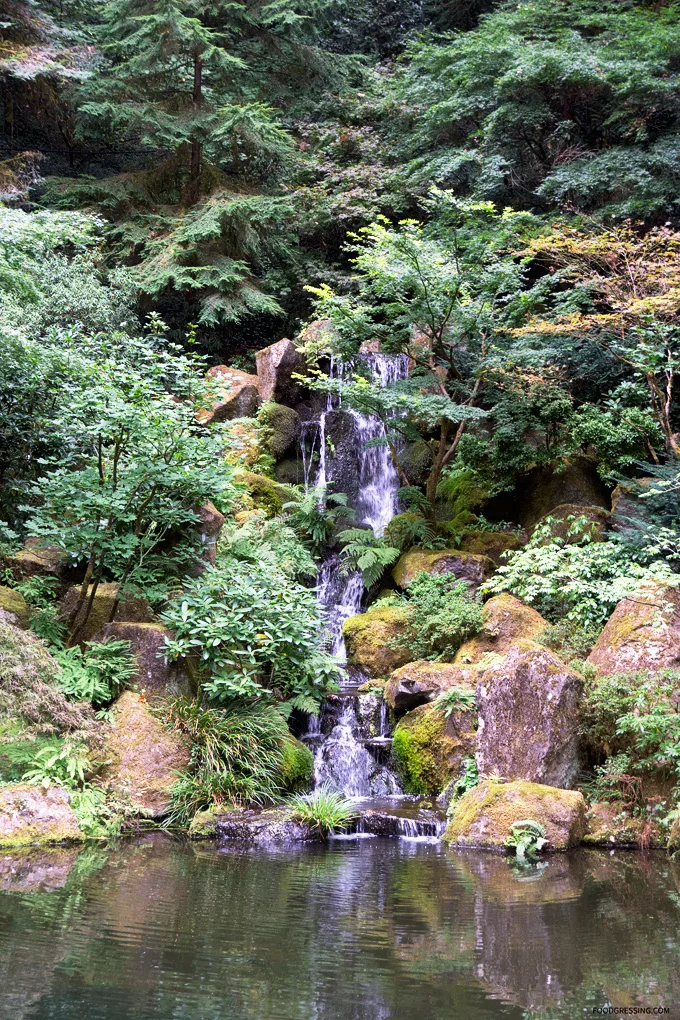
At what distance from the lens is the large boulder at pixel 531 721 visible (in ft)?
26.0

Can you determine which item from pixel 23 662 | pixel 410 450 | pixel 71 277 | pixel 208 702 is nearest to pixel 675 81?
pixel 410 450

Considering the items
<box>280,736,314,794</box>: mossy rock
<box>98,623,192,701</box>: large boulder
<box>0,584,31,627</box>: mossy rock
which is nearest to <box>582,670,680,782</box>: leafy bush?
<box>280,736,314,794</box>: mossy rock

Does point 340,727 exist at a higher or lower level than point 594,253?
lower

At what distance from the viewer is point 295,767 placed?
338 inches

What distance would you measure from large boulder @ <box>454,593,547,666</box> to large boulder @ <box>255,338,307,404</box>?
759cm

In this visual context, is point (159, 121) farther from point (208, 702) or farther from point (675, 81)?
point (208, 702)

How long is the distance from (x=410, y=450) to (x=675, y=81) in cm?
823

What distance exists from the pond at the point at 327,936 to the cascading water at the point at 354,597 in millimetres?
2411

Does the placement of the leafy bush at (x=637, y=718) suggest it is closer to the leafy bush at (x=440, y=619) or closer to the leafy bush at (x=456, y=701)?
the leafy bush at (x=456, y=701)

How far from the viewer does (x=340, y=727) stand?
9.90 metres

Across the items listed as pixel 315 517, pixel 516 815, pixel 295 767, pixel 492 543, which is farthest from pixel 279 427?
pixel 516 815

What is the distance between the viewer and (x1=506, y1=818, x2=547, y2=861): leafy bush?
22.9 ft

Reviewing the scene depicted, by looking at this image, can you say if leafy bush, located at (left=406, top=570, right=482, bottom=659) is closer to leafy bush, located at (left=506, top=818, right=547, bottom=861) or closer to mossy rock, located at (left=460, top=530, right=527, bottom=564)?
mossy rock, located at (left=460, top=530, right=527, bottom=564)

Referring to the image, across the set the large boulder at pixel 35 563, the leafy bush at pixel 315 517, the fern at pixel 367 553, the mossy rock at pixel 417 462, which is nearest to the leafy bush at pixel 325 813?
the large boulder at pixel 35 563
